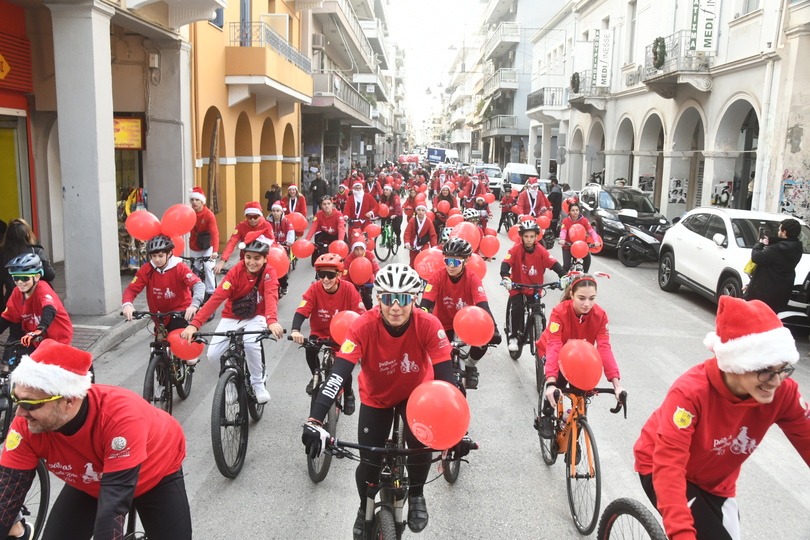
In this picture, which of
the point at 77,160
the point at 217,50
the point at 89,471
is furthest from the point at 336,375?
the point at 217,50

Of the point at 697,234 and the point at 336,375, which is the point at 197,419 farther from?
the point at 697,234

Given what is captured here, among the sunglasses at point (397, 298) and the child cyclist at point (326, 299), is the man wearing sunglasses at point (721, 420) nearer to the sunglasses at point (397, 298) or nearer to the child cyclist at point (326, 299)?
the sunglasses at point (397, 298)

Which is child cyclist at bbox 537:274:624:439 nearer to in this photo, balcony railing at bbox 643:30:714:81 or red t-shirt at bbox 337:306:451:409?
red t-shirt at bbox 337:306:451:409

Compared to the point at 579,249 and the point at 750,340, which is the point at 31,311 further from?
the point at 579,249

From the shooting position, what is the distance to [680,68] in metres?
21.3

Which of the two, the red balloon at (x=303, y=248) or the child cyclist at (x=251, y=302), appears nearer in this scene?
the child cyclist at (x=251, y=302)

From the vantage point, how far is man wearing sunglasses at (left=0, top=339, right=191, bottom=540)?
2.80 metres

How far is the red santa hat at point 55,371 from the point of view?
108 inches

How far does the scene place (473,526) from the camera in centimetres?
486

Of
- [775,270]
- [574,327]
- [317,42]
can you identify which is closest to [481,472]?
[574,327]

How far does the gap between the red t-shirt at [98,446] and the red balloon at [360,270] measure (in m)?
5.28

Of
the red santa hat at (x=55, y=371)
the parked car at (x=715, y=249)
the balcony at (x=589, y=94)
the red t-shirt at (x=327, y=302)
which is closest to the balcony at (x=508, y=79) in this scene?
the balcony at (x=589, y=94)

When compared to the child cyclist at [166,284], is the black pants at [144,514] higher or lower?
lower

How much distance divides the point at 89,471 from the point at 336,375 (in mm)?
1473
